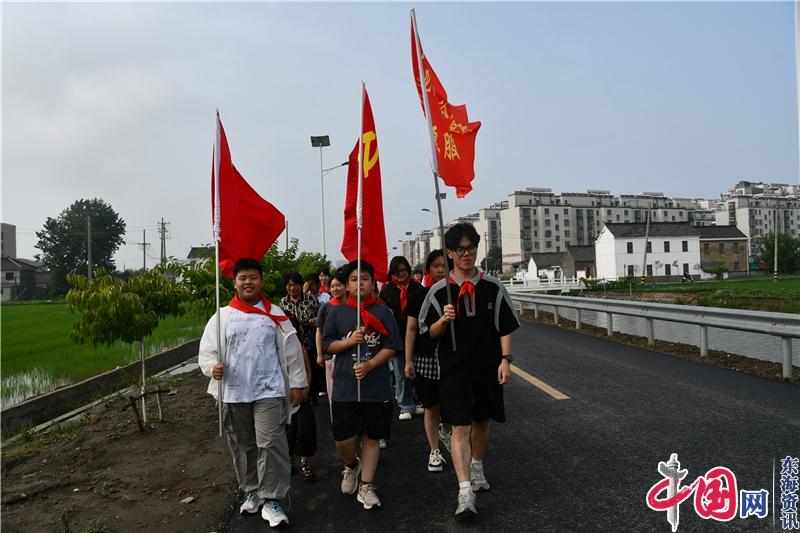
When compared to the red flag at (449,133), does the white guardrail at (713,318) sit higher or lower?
lower

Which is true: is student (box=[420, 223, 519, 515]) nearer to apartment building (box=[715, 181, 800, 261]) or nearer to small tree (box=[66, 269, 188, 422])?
small tree (box=[66, 269, 188, 422])

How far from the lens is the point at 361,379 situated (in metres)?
4.40

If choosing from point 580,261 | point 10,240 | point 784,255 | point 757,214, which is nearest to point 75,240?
point 10,240

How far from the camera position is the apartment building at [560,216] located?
11488 centimetres

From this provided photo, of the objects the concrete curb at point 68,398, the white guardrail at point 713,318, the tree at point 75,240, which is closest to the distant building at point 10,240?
the tree at point 75,240

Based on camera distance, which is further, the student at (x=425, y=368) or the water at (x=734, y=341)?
the water at (x=734, y=341)

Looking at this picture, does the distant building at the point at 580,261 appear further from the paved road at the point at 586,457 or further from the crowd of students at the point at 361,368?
the crowd of students at the point at 361,368

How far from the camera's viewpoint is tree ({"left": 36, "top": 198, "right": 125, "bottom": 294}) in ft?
262

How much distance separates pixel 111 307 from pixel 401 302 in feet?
10.3

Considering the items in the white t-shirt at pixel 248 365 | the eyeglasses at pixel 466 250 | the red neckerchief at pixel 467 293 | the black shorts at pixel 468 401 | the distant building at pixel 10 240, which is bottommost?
the black shorts at pixel 468 401

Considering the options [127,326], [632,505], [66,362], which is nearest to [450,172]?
[632,505]

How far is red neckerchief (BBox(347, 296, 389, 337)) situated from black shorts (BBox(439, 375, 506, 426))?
24.8 inches

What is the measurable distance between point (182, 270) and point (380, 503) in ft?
18.4

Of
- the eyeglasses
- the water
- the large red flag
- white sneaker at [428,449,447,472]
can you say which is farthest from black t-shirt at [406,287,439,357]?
the water
